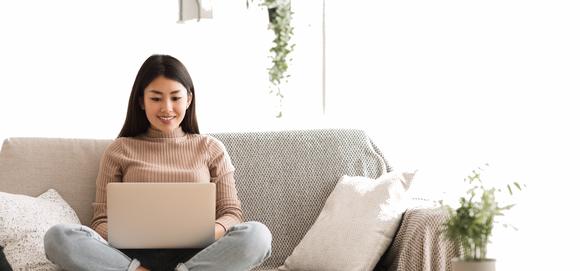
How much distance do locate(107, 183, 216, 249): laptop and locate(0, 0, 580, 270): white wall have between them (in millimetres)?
1313

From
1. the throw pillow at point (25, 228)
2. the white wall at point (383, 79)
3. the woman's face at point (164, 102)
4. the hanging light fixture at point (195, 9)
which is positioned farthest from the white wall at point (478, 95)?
the throw pillow at point (25, 228)

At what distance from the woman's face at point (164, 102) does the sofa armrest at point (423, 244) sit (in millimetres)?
896

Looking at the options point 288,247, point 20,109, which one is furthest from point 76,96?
point 288,247

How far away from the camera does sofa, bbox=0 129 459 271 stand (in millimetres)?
3225

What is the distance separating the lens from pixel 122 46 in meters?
4.14

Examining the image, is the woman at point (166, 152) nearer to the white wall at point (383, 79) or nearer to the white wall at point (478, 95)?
the white wall at point (383, 79)

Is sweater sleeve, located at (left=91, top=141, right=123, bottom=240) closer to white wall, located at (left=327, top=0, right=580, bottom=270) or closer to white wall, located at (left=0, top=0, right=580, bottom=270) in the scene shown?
white wall, located at (left=0, top=0, right=580, bottom=270)

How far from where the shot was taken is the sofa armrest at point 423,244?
2.78 m

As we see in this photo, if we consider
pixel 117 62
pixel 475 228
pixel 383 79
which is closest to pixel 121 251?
pixel 475 228

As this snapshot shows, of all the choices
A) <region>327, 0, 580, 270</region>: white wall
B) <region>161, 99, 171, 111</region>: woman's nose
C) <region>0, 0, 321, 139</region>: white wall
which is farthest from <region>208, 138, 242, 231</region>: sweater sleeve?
<region>327, 0, 580, 270</region>: white wall

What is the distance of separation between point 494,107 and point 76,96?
188 cm

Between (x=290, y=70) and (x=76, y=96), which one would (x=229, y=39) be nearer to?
(x=290, y=70)

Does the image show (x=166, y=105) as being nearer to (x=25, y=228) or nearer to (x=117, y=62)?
(x=25, y=228)

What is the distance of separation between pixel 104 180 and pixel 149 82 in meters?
0.39
